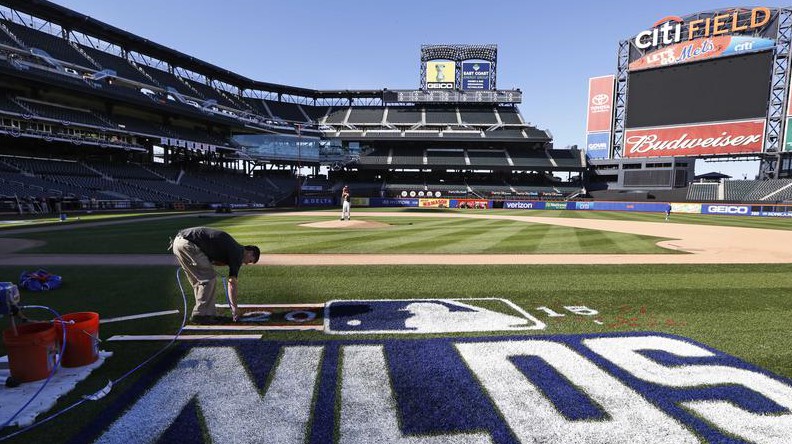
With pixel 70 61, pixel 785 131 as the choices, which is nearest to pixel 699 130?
pixel 785 131

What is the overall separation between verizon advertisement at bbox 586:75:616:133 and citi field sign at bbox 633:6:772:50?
5.88 m

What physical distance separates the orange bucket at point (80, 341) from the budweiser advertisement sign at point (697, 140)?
60.4 metres

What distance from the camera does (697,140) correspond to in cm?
4678

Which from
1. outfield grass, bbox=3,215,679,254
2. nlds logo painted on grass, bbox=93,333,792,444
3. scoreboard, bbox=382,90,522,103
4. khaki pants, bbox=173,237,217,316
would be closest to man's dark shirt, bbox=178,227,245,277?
khaki pants, bbox=173,237,217,316

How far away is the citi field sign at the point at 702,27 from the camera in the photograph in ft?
144

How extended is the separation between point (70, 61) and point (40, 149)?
985 centimetres

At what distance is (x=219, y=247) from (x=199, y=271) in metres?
0.61

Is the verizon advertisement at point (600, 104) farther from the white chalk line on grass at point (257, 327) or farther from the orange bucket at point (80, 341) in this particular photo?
the orange bucket at point (80, 341)

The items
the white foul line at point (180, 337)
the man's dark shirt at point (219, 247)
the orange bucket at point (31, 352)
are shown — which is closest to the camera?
the orange bucket at point (31, 352)

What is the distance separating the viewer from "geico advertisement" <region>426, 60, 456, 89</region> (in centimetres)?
6694

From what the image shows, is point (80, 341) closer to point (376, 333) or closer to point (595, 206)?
point (376, 333)

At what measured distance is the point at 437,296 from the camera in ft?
24.3

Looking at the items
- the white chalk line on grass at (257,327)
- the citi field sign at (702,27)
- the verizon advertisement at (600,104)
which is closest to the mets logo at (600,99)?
the verizon advertisement at (600,104)

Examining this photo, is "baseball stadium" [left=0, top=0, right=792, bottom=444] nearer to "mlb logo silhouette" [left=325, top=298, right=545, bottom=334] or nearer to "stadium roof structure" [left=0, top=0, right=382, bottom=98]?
"mlb logo silhouette" [left=325, top=298, right=545, bottom=334]
